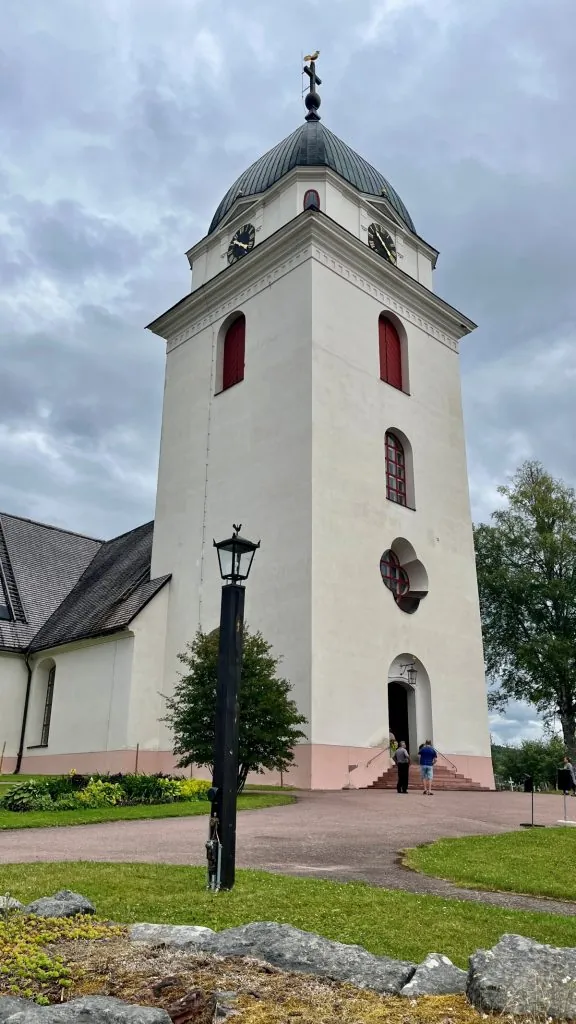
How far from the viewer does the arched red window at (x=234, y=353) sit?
2877 cm

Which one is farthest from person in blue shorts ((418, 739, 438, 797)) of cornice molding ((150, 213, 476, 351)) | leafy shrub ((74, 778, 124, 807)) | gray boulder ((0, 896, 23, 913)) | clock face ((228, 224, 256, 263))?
clock face ((228, 224, 256, 263))

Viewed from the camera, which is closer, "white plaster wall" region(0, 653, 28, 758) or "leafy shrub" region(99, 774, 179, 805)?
"leafy shrub" region(99, 774, 179, 805)

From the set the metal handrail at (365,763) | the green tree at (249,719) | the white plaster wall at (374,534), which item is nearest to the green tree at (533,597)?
the white plaster wall at (374,534)

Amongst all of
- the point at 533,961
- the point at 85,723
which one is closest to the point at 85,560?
the point at 85,723

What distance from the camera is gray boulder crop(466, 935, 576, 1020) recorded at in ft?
11.3

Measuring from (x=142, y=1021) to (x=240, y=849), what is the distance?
696cm

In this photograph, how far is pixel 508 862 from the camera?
934 centimetres

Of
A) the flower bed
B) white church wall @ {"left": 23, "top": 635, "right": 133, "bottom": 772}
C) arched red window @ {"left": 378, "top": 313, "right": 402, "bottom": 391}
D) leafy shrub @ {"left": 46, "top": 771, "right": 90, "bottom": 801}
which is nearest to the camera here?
the flower bed

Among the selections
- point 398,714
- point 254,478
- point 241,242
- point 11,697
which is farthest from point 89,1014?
point 241,242

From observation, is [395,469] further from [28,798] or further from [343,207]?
[28,798]

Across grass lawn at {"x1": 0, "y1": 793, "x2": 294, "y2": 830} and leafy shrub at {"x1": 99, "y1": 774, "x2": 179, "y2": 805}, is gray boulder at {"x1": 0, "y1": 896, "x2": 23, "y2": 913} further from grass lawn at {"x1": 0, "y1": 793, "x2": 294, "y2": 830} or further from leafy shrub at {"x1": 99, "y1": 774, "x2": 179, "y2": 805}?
leafy shrub at {"x1": 99, "y1": 774, "x2": 179, "y2": 805}

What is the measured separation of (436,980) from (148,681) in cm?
2219

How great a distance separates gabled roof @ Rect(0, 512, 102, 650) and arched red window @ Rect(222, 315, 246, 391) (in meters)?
12.2

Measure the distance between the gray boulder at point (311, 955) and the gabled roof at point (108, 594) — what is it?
21086 mm
